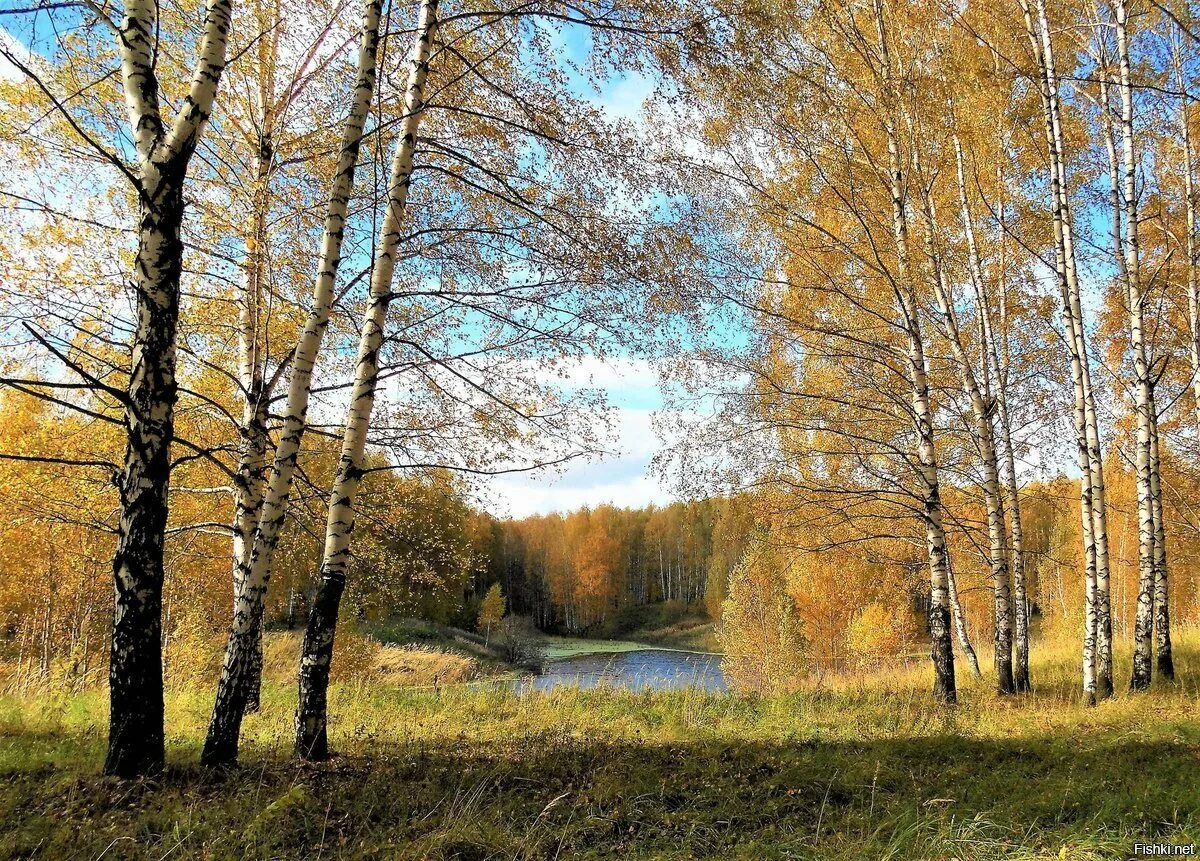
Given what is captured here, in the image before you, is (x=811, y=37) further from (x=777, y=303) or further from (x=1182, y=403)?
(x=1182, y=403)

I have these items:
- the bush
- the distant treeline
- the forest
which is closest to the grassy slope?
the forest

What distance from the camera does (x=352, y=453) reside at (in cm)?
453

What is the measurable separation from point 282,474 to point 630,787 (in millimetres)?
3313

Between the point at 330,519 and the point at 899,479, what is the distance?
811 centimetres

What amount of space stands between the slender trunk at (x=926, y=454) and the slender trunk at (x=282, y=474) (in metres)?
6.13

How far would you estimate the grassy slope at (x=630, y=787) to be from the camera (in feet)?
10.1

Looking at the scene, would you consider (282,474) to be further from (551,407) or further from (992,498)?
(992,498)

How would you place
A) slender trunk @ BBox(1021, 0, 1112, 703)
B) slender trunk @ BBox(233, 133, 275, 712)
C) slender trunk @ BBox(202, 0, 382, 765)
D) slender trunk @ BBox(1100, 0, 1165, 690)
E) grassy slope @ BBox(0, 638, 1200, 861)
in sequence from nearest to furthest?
grassy slope @ BBox(0, 638, 1200, 861) → slender trunk @ BBox(202, 0, 382, 765) → slender trunk @ BBox(233, 133, 275, 712) → slender trunk @ BBox(1021, 0, 1112, 703) → slender trunk @ BBox(1100, 0, 1165, 690)

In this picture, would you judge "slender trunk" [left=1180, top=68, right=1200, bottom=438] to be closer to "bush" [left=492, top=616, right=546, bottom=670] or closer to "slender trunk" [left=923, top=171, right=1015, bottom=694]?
"slender trunk" [left=923, top=171, right=1015, bottom=694]

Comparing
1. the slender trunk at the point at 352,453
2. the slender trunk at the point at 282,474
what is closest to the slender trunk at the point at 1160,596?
the slender trunk at the point at 352,453

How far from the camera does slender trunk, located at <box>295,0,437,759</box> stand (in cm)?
440

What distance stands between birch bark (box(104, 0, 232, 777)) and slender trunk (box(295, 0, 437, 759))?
36.8 inches

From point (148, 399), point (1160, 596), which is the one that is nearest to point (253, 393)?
point (148, 399)

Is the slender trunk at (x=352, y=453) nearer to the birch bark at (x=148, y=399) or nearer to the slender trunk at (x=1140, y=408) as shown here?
the birch bark at (x=148, y=399)
